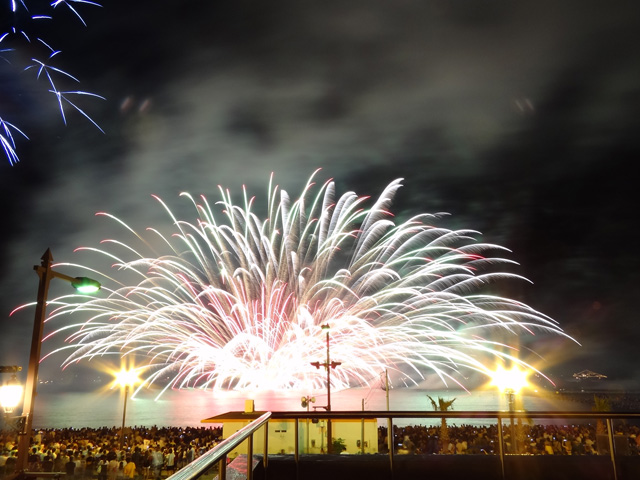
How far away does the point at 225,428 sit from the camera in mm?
20375

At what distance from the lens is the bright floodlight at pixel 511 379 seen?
59.7ft

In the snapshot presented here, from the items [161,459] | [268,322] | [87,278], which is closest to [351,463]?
[87,278]

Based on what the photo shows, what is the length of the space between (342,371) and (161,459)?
575 inches

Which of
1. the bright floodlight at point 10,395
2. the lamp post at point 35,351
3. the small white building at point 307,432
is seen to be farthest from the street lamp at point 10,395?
the small white building at point 307,432

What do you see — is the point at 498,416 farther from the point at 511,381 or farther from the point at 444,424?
the point at 444,424

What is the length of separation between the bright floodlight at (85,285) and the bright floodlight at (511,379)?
43.9ft

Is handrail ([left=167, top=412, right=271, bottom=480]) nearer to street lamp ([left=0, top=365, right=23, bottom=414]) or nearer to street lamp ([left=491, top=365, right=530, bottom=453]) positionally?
street lamp ([left=0, top=365, right=23, bottom=414])

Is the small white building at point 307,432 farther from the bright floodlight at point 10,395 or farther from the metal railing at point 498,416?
the metal railing at point 498,416

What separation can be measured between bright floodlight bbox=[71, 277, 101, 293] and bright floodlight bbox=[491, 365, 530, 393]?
1337 centimetres

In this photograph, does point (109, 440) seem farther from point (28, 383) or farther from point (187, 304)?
point (28, 383)

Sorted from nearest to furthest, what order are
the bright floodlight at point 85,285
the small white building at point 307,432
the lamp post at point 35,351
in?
1. the lamp post at point 35,351
2. the bright floodlight at point 85,285
3. the small white building at point 307,432

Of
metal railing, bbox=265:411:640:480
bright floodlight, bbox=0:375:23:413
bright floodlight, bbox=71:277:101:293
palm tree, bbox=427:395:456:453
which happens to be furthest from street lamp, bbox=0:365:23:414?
palm tree, bbox=427:395:456:453

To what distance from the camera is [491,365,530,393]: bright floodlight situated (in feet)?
59.7

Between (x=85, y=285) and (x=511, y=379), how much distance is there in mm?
14075
